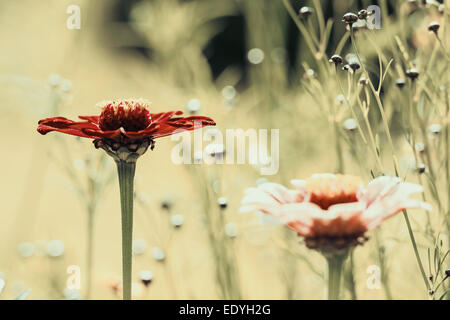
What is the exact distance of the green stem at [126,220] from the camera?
263 millimetres

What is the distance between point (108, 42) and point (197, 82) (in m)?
1.34

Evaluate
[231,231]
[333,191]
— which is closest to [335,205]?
[333,191]

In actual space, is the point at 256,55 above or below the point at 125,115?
above

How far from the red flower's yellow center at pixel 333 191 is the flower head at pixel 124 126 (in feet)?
0.19

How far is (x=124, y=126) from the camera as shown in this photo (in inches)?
11.0

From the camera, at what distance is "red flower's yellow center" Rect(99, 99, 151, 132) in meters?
0.28

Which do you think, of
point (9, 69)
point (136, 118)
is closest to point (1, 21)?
point (9, 69)

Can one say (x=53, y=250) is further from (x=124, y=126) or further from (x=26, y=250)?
(x=124, y=126)

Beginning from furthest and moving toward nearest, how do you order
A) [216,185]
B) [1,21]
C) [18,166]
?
[18,166]
[1,21]
[216,185]

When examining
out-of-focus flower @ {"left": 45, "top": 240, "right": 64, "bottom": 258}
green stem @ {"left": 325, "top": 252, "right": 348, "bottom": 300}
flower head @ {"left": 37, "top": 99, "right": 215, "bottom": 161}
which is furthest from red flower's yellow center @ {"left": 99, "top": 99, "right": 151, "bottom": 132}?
out-of-focus flower @ {"left": 45, "top": 240, "right": 64, "bottom": 258}

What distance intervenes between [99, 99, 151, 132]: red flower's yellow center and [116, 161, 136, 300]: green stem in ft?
0.07

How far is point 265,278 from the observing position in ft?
2.06

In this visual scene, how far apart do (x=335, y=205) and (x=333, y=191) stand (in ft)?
0.07
